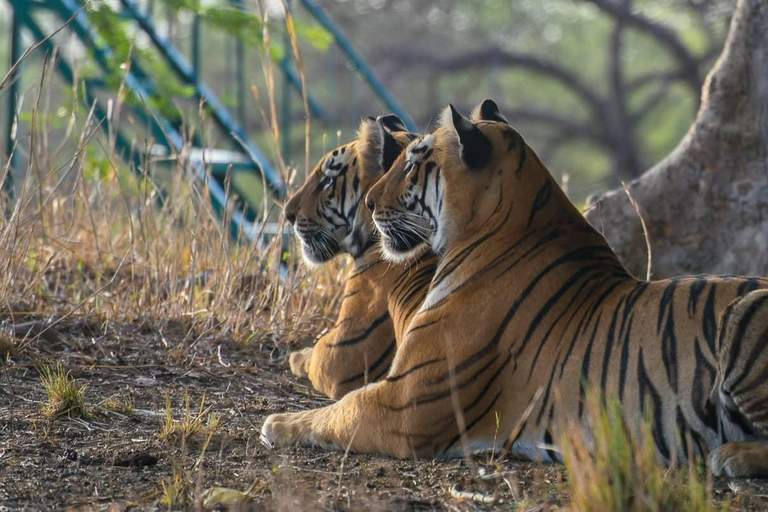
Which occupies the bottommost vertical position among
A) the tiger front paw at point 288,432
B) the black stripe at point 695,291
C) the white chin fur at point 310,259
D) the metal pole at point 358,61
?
the tiger front paw at point 288,432

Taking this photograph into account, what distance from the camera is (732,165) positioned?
21.4 ft

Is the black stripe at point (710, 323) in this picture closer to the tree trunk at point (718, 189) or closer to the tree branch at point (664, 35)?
the tree trunk at point (718, 189)

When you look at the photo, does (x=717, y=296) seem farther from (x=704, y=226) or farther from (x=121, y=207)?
(x=121, y=207)

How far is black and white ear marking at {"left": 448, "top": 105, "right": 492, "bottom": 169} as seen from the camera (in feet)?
12.6

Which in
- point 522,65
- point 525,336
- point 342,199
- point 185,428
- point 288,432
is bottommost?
point 288,432

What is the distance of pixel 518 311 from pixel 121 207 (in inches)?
173

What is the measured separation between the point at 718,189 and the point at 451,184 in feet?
10.2

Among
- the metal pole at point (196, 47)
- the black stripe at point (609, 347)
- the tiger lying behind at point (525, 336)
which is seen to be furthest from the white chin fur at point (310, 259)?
the metal pole at point (196, 47)

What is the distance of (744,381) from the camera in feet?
10.3

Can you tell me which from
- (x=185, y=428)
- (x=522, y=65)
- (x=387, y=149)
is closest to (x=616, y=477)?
(x=185, y=428)

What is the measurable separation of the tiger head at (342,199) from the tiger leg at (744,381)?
1.86m

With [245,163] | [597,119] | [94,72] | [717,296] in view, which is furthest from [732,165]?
[597,119]

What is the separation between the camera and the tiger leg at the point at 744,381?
3.13m

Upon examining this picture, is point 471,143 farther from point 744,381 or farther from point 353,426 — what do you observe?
point 744,381
